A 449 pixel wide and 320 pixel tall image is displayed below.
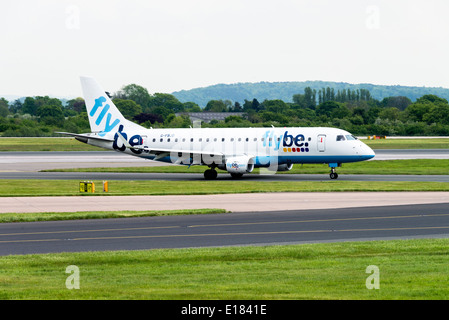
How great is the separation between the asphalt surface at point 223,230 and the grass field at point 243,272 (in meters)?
1.73

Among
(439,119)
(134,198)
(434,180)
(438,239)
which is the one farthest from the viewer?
(439,119)

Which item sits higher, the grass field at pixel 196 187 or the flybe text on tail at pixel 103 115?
the flybe text on tail at pixel 103 115

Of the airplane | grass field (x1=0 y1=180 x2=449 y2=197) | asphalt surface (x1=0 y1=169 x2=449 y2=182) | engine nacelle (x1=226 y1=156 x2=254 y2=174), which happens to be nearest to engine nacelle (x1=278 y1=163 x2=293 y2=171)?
the airplane

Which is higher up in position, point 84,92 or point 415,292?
A: point 84,92

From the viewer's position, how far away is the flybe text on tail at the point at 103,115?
5728cm

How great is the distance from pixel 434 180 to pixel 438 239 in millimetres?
27504

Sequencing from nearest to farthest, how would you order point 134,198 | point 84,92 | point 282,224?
point 282,224 → point 134,198 → point 84,92

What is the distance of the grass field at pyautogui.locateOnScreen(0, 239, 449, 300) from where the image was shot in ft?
45.6

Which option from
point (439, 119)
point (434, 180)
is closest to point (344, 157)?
point (434, 180)

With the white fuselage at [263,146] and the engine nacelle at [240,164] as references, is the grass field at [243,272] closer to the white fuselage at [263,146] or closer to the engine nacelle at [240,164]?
the white fuselage at [263,146]

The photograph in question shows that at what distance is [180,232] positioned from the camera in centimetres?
2462

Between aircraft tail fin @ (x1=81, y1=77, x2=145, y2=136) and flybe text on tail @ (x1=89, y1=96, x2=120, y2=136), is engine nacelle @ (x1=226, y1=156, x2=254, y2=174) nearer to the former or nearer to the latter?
aircraft tail fin @ (x1=81, y1=77, x2=145, y2=136)

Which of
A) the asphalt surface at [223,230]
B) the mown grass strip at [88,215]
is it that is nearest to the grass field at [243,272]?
the asphalt surface at [223,230]
